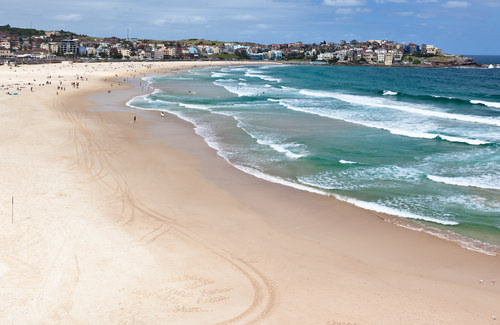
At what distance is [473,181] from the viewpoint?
19578 millimetres

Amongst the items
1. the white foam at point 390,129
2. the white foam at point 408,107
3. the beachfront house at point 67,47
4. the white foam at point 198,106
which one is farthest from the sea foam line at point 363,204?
the beachfront house at point 67,47

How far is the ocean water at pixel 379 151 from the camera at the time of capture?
16.4 meters

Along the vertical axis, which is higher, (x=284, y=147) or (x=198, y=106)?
(x=198, y=106)

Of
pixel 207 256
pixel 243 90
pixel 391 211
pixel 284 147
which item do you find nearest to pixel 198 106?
pixel 243 90

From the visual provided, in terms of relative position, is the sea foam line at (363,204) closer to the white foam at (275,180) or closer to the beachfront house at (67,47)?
the white foam at (275,180)

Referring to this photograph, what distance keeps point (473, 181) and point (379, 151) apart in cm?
643

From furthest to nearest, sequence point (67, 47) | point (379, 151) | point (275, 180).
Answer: point (67, 47) < point (379, 151) < point (275, 180)

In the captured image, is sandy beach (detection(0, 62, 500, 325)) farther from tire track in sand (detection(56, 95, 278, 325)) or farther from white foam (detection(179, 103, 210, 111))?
white foam (detection(179, 103, 210, 111))

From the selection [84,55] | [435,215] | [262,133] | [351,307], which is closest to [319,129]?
[262,133]

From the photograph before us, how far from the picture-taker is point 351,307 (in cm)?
998

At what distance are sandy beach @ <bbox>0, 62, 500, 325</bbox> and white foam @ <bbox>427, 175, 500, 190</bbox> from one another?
626cm

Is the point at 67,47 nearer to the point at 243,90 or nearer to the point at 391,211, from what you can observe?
the point at 243,90

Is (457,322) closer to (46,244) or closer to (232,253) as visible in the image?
(232,253)

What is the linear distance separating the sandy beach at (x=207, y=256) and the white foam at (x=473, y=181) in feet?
20.5
